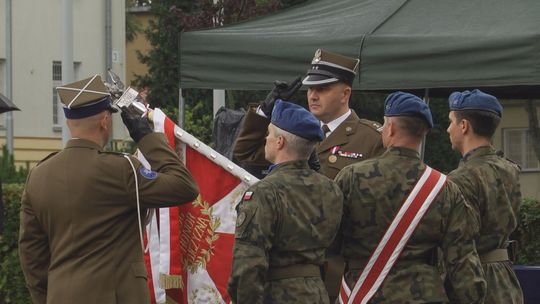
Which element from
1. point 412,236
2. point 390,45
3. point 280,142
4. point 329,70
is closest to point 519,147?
point 390,45

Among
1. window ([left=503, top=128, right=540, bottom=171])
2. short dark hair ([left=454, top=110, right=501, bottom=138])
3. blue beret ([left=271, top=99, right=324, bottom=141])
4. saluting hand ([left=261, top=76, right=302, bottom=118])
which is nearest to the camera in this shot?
blue beret ([left=271, top=99, right=324, bottom=141])

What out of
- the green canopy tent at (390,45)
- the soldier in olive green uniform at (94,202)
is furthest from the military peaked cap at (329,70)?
the soldier in olive green uniform at (94,202)

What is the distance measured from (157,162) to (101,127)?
12.1 inches

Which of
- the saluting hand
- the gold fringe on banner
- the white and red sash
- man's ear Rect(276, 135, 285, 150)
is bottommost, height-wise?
the gold fringe on banner

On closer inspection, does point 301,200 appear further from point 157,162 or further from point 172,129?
point 172,129

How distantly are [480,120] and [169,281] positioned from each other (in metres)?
1.88

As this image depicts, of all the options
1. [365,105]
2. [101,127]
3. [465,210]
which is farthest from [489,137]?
[365,105]

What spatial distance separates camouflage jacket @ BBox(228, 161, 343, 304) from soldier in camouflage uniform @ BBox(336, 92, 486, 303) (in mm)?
186

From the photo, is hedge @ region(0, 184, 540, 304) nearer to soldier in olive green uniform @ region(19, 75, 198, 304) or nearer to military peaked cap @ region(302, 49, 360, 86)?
military peaked cap @ region(302, 49, 360, 86)

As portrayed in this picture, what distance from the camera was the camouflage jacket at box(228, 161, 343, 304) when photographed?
5.44 metres

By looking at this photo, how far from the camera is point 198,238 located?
7012 millimetres

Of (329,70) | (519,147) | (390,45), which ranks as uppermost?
(390,45)

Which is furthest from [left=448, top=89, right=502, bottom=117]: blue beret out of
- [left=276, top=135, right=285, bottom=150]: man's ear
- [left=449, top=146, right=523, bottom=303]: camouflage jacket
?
[left=276, top=135, right=285, bottom=150]: man's ear

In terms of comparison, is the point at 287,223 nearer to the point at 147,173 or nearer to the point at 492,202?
the point at 147,173
